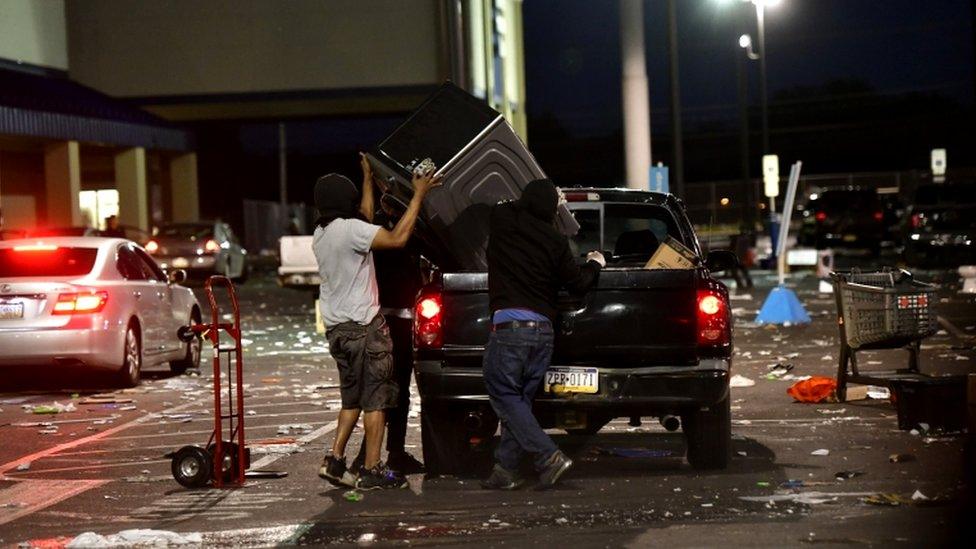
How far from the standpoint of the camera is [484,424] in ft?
33.9

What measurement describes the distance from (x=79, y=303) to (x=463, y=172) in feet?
23.9

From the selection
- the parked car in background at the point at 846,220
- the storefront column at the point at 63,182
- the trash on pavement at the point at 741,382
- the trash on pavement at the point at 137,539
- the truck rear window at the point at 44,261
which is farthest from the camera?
the parked car in background at the point at 846,220

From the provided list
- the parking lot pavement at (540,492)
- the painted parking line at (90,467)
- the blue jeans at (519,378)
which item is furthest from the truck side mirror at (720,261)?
the painted parking line at (90,467)

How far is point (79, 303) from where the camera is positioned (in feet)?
53.6

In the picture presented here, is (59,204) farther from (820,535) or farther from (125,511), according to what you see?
(820,535)

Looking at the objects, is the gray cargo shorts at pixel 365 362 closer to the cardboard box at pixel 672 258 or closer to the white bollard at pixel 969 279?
the cardboard box at pixel 672 258

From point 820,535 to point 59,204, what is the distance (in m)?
34.0

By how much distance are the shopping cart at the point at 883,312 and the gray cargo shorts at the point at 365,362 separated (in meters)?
4.34

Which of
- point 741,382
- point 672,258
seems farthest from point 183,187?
point 672,258

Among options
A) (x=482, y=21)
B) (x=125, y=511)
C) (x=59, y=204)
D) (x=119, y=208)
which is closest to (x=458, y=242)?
(x=125, y=511)

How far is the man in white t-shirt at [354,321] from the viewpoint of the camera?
983 cm

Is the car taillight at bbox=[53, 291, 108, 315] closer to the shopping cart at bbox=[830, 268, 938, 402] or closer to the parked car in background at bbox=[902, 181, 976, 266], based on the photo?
the shopping cart at bbox=[830, 268, 938, 402]

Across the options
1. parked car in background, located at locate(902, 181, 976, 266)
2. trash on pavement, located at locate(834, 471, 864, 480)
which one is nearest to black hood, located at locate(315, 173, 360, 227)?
trash on pavement, located at locate(834, 471, 864, 480)

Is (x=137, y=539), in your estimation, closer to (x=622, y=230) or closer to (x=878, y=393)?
(x=622, y=230)
